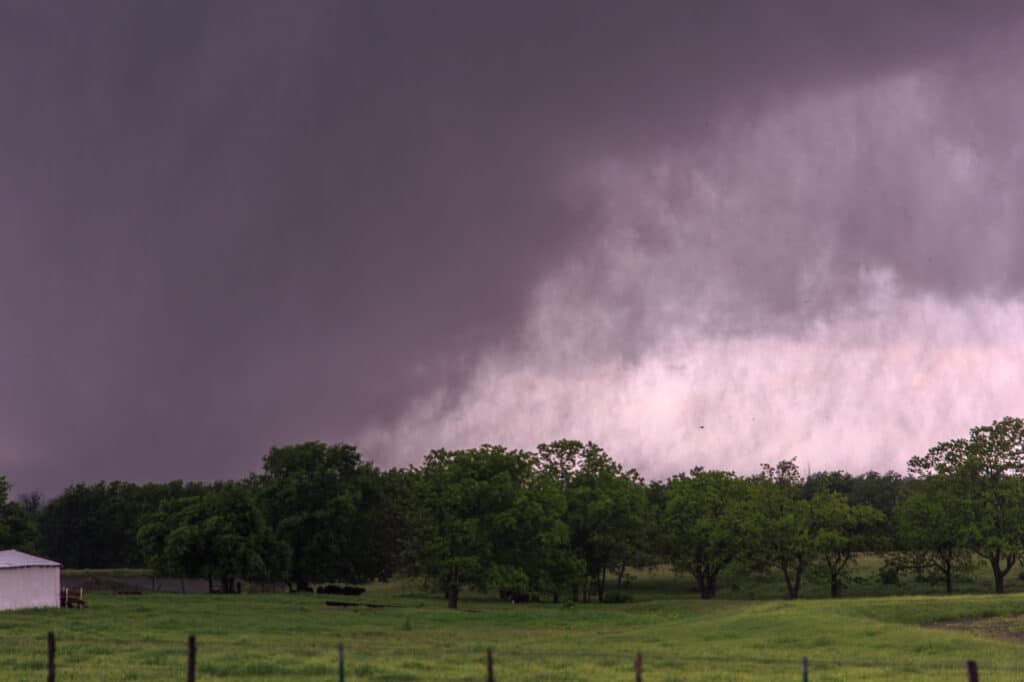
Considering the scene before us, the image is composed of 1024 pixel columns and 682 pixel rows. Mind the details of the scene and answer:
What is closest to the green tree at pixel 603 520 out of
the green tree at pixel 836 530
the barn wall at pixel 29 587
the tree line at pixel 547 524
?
the tree line at pixel 547 524

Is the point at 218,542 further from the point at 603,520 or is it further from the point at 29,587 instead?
the point at 603,520

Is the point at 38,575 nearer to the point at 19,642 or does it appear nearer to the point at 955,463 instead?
the point at 19,642

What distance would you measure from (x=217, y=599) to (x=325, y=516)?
23562 millimetres

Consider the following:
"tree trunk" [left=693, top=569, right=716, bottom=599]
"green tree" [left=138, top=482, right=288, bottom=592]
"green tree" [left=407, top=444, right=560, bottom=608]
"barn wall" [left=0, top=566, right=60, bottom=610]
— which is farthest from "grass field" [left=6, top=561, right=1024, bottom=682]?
"tree trunk" [left=693, top=569, right=716, bottom=599]

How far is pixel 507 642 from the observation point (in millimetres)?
54656

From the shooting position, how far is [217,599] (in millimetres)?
87250

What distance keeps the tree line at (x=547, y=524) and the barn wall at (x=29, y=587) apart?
810 inches

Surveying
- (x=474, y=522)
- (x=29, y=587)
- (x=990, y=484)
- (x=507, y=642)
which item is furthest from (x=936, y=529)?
(x=29, y=587)

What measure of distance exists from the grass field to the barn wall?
3.08 m

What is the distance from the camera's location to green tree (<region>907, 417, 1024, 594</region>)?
95044 mm

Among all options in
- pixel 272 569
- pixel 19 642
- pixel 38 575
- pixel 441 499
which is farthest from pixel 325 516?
pixel 19 642

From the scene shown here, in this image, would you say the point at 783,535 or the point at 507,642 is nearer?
the point at 507,642

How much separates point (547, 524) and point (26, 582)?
4936cm

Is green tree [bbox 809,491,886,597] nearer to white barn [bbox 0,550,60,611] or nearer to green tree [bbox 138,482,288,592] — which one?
green tree [bbox 138,482,288,592]
